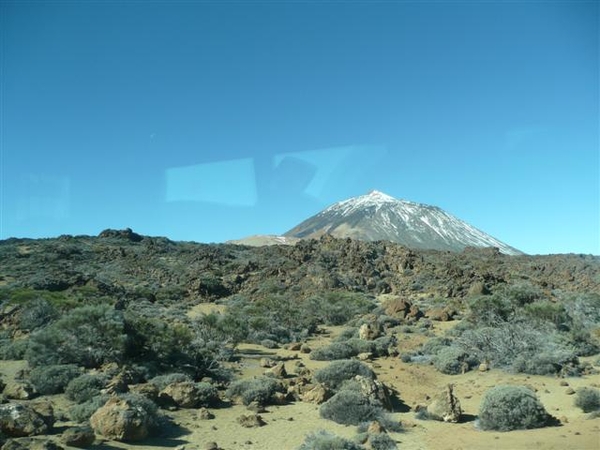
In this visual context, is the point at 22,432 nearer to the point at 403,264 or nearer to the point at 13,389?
the point at 13,389

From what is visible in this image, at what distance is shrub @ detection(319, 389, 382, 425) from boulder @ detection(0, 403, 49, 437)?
605 cm

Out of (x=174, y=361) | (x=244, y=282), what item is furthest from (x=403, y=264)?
(x=174, y=361)

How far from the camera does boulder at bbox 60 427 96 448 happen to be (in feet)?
27.9

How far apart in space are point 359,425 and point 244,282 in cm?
3631

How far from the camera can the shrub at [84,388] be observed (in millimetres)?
11430

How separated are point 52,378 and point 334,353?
1084cm

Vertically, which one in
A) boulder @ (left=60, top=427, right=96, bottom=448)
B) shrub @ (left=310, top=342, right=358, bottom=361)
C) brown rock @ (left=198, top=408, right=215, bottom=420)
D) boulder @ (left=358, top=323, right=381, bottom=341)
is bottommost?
brown rock @ (left=198, top=408, right=215, bottom=420)

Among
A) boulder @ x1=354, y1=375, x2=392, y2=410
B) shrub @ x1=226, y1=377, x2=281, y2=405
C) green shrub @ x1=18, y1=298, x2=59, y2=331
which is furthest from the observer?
green shrub @ x1=18, y1=298, x2=59, y2=331

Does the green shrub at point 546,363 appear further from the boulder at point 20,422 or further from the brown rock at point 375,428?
the boulder at point 20,422

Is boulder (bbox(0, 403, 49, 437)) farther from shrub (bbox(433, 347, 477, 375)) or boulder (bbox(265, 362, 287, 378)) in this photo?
shrub (bbox(433, 347, 477, 375))

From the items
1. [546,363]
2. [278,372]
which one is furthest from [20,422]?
[546,363]

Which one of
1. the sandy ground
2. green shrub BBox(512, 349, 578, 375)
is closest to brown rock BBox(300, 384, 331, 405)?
the sandy ground

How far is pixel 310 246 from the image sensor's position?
55.4m

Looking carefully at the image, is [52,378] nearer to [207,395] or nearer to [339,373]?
[207,395]
